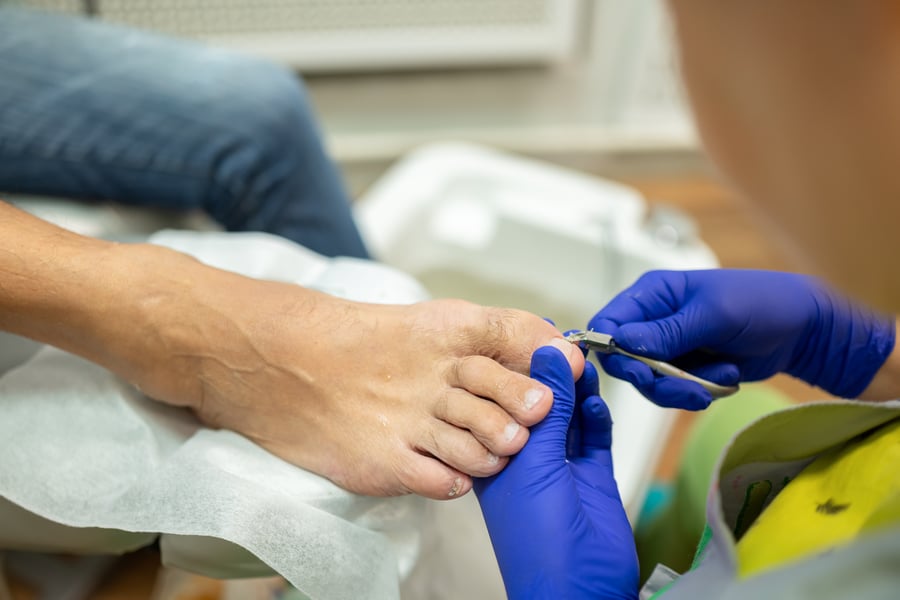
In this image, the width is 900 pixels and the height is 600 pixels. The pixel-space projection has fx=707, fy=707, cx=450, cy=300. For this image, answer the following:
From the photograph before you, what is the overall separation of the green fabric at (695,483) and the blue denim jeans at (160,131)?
1.77 feet

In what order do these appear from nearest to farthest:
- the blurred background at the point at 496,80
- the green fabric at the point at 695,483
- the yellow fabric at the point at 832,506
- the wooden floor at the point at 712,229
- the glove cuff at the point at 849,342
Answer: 1. the yellow fabric at the point at 832,506
2. the glove cuff at the point at 849,342
3. the green fabric at the point at 695,483
4. the wooden floor at the point at 712,229
5. the blurred background at the point at 496,80

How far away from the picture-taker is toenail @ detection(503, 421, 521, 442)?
574mm

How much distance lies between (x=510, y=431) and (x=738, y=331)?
0.25 metres

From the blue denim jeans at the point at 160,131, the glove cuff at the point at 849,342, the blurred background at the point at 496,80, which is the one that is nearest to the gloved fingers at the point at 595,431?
the glove cuff at the point at 849,342

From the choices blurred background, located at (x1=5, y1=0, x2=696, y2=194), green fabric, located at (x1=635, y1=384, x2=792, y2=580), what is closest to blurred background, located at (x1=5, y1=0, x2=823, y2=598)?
blurred background, located at (x1=5, y1=0, x2=696, y2=194)

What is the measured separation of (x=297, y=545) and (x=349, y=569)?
5 centimetres

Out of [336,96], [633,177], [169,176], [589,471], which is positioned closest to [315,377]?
[589,471]

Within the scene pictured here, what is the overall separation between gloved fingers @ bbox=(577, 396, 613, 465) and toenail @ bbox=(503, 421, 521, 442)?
7 centimetres

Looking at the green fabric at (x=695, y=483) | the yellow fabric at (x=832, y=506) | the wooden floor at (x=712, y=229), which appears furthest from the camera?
the wooden floor at (x=712, y=229)

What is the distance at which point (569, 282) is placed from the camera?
113cm

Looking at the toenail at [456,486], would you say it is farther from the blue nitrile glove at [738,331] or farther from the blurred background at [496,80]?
the blurred background at [496,80]

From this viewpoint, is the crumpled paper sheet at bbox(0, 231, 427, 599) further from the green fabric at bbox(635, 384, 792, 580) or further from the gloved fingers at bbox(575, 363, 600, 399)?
the green fabric at bbox(635, 384, 792, 580)

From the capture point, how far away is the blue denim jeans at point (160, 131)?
86 cm

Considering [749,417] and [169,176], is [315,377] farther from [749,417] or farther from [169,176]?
[749,417]
